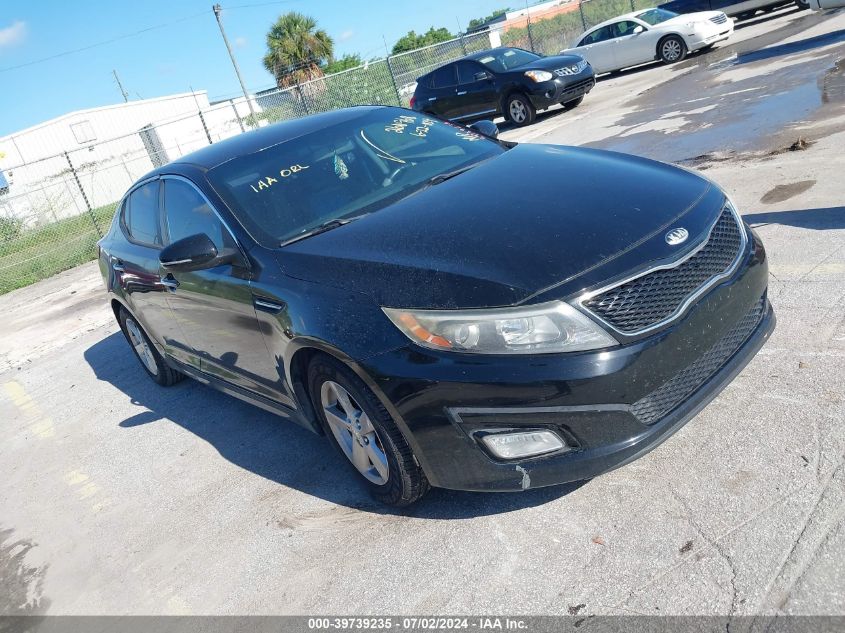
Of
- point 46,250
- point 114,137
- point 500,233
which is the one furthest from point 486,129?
point 114,137

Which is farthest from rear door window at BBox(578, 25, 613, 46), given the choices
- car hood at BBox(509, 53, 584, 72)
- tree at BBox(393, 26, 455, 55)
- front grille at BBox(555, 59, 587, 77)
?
tree at BBox(393, 26, 455, 55)

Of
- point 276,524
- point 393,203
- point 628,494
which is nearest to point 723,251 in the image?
point 628,494

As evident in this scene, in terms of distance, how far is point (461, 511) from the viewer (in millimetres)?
3305

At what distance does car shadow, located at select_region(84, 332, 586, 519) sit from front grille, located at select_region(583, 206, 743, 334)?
0.88 meters

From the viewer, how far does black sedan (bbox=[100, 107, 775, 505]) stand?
8.94 feet

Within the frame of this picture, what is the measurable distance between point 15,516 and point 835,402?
4.66 m

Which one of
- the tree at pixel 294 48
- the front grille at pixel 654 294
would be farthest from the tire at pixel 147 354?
the tree at pixel 294 48

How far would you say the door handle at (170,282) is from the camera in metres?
4.60

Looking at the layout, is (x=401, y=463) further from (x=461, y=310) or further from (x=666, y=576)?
(x=666, y=576)

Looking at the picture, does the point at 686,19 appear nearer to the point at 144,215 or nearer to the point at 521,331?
the point at 144,215

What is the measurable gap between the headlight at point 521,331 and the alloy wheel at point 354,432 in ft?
2.21

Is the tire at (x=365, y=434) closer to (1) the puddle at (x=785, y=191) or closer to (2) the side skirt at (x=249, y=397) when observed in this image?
(2) the side skirt at (x=249, y=397)

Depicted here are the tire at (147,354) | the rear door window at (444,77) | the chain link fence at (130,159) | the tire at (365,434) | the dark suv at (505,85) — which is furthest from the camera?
the rear door window at (444,77)

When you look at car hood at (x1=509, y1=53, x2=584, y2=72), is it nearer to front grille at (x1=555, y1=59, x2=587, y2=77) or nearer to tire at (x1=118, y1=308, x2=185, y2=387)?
front grille at (x1=555, y1=59, x2=587, y2=77)
